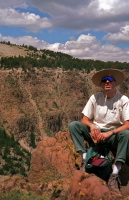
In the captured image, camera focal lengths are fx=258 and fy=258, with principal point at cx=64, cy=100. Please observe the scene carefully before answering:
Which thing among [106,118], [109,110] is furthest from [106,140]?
[109,110]

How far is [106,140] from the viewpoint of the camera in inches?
269

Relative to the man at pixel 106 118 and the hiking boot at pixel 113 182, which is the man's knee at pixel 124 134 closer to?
the man at pixel 106 118

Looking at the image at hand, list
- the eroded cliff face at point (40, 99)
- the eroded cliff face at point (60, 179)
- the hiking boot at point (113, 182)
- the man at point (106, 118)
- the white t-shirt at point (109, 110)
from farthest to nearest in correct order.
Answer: the eroded cliff face at point (40, 99) < the white t-shirt at point (109, 110) < the man at point (106, 118) < the hiking boot at point (113, 182) < the eroded cliff face at point (60, 179)

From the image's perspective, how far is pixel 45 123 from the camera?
75.8 metres

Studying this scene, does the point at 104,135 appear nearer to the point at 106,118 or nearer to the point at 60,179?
the point at 106,118

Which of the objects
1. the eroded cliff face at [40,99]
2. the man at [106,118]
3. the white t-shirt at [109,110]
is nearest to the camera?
the man at [106,118]

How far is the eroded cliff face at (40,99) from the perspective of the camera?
2817 inches

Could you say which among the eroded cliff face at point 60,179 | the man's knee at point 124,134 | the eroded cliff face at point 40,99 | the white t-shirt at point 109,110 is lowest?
the eroded cliff face at point 40,99

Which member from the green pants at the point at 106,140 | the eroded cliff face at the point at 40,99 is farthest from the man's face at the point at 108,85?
the eroded cliff face at the point at 40,99

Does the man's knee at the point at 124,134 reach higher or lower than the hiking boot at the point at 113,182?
higher

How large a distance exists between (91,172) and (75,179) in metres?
0.94

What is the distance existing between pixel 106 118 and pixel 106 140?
583mm

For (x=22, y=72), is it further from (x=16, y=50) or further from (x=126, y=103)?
(x=126, y=103)

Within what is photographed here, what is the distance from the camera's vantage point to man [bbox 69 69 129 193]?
6.56 metres
